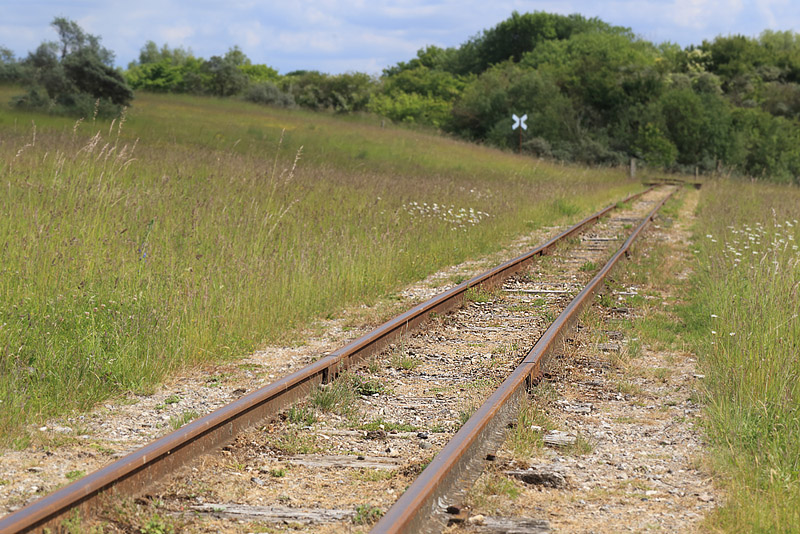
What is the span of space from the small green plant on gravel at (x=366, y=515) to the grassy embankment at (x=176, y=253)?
217cm

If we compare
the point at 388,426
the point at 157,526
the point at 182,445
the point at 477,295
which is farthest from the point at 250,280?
the point at 157,526

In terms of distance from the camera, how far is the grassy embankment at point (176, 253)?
5.89m

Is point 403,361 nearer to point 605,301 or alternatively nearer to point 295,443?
point 295,443

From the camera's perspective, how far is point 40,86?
32969mm

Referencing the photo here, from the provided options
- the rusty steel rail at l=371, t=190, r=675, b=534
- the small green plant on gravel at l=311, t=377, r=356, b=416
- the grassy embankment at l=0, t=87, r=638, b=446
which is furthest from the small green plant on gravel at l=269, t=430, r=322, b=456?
the grassy embankment at l=0, t=87, r=638, b=446

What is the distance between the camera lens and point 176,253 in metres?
8.64

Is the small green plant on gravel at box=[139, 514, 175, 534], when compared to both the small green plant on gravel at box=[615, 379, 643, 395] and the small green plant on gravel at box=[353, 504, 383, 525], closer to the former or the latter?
the small green plant on gravel at box=[353, 504, 383, 525]

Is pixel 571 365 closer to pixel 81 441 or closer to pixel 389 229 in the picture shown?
pixel 81 441

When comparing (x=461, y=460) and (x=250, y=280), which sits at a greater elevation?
(x=250, y=280)

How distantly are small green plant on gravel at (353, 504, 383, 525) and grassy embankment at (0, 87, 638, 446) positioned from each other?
7.11 feet

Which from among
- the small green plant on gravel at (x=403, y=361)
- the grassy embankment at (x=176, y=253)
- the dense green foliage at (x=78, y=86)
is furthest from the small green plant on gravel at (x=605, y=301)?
the dense green foliage at (x=78, y=86)

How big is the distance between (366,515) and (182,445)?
3.85 ft

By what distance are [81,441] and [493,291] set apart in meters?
6.10

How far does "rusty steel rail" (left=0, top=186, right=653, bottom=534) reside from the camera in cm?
331
